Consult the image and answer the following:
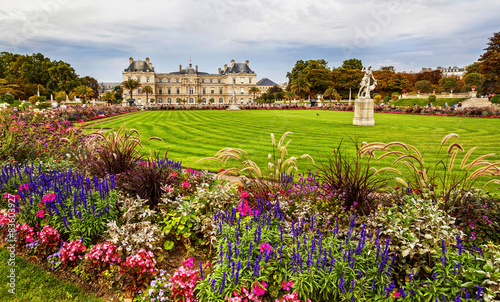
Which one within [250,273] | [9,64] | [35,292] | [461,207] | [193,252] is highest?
[9,64]

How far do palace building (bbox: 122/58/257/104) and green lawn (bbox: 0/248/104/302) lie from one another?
102 meters

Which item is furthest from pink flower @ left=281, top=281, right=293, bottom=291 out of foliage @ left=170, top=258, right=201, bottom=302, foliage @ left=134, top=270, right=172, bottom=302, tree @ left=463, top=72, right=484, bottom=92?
tree @ left=463, top=72, right=484, bottom=92

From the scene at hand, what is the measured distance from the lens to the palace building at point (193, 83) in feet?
338

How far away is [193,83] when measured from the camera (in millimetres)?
108188

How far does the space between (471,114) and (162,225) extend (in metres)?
29.3

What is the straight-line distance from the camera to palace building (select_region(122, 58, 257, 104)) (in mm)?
103000

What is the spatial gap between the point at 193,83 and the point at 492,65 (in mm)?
85962

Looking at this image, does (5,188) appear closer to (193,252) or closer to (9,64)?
(193,252)

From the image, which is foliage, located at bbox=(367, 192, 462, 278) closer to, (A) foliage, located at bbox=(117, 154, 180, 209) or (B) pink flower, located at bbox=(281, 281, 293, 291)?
(B) pink flower, located at bbox=(281, 281, 293, 291)

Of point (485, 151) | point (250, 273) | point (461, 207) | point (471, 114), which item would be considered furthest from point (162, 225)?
point (471, 114)

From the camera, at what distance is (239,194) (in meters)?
4.01

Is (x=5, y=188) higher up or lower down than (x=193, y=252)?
higher up

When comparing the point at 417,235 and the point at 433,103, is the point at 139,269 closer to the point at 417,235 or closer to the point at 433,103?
the point at 417,235

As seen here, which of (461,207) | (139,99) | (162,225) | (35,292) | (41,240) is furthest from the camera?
(139,99)
